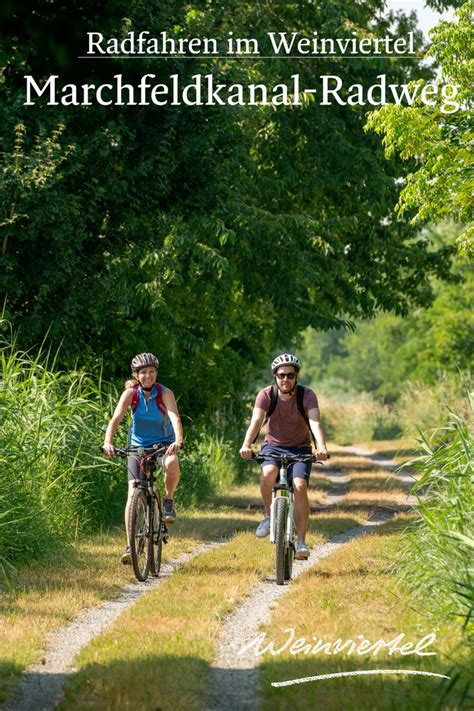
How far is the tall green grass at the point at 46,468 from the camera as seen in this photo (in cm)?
1201

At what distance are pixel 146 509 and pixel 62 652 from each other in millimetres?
3437

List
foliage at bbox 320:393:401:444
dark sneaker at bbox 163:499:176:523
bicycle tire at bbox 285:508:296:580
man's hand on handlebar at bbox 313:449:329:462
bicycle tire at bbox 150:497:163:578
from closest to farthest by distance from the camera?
1. man's hand on handlebar at bbox 313:449:329:462
2. bicycle tire at bbox 285:508:296:580
3. bicycle tire at bbox 150:497:163:578
4. dark sneaker at bbox 163:499:176:523
5. foliage at bbox 320:393:401:444

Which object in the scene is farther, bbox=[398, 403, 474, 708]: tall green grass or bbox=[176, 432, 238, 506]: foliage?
bbox=[176, 432, 238, 506]: foliage

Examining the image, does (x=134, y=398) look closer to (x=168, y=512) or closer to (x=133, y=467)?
(x=133, y=467)

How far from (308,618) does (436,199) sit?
11.1m

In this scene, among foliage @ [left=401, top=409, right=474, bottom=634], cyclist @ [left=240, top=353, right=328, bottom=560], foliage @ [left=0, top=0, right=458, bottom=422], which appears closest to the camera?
foliage @ [left=401, top=409, right=474, bottom=634]

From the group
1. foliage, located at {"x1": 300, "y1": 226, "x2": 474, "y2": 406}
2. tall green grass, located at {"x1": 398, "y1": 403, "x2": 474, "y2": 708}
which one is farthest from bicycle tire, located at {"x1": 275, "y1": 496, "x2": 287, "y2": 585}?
foliage, located at {"x1": 300, "y1": 226, "x2": 474, "y2": 406}

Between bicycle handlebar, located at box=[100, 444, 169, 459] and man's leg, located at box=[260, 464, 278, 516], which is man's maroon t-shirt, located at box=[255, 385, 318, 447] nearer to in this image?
man's leg, located at box=[260, 464, 278, 516]

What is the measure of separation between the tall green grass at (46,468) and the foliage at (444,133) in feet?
20.2

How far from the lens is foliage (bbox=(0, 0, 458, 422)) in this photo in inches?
605

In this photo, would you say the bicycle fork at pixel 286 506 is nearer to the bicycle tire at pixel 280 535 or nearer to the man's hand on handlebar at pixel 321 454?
the bicycle tire at pixel 280 535

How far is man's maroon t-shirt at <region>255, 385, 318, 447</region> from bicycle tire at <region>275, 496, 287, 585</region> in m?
0.61

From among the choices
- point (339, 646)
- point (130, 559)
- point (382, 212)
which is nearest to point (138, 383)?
point (130, 559)

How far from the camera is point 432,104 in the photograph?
18.6 metres
